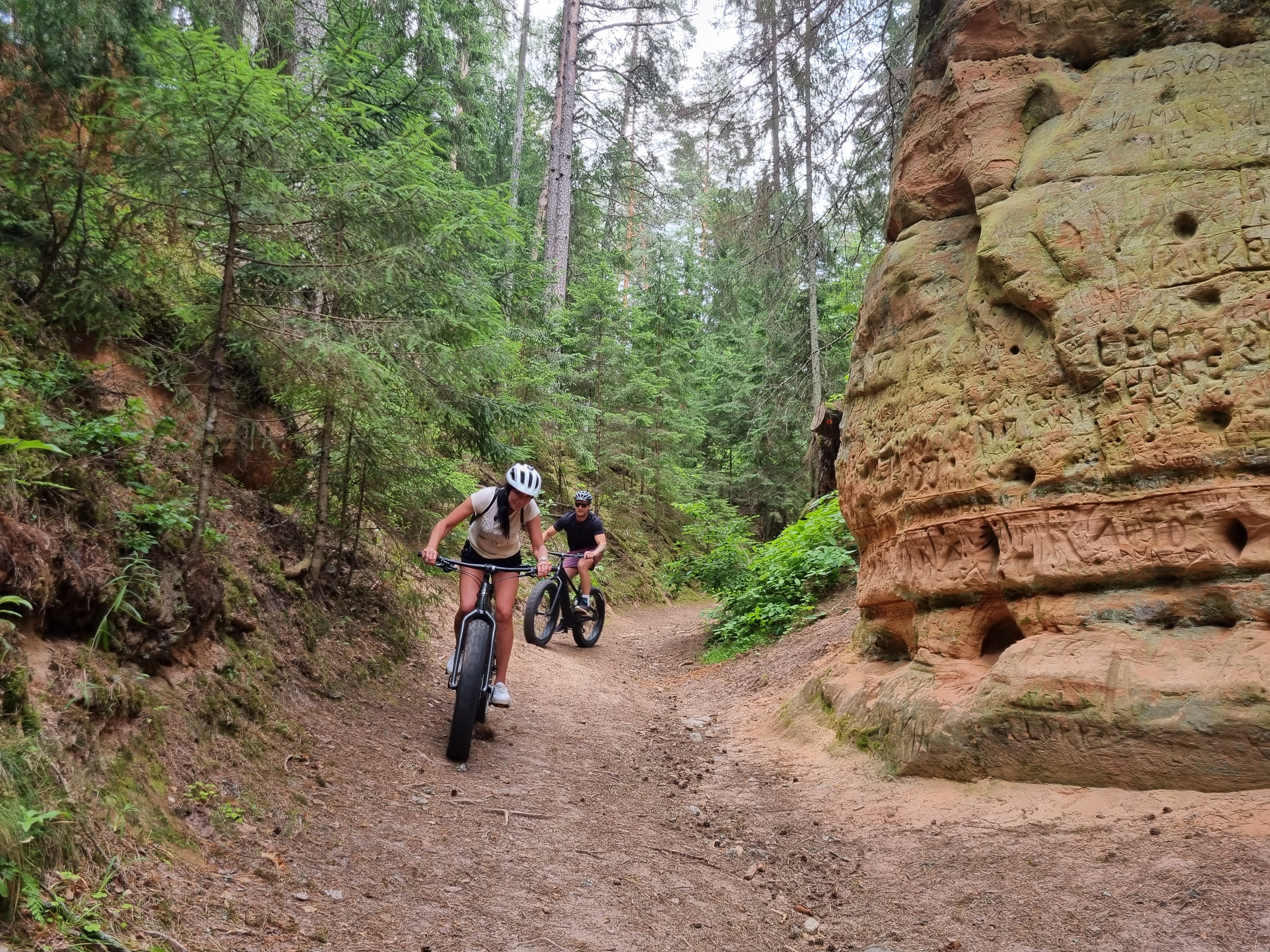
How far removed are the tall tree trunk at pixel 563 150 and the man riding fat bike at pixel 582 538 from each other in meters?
8.96

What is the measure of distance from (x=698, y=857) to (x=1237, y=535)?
12.0 ft

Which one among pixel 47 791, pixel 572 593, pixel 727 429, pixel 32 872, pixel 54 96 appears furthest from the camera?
pixel 727 429

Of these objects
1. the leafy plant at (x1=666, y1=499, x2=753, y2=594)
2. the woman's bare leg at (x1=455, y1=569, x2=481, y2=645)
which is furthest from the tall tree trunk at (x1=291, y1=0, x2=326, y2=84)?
the leafy plant at (x1=666, y1=499, x2=753, y2=594)

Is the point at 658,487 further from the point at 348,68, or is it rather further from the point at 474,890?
the point at 474,890

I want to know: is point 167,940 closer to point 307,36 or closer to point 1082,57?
point 1082,57

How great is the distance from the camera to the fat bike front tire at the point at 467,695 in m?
5.38

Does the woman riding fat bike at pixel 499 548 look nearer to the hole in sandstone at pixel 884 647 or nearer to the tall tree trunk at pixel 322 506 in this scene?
the tall tree trunk at pixel 322 506

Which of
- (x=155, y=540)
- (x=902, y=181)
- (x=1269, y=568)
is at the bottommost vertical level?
(x=155, y=540)

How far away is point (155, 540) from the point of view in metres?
4.11

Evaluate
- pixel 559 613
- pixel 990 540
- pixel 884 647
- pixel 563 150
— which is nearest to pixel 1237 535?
pixel 990 540

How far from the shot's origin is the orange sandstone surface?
440 cm

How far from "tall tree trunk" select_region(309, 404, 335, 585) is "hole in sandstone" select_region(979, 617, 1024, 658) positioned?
532cm

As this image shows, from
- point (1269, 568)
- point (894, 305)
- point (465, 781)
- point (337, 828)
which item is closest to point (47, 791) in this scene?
point (337, 828)

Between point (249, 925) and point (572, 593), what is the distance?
28.7 ft
